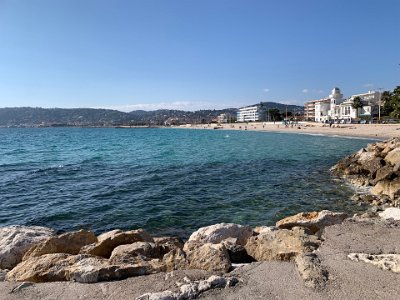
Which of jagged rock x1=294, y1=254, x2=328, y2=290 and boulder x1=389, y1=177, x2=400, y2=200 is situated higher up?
jagged rock x1=294, y1=254, x2=328, y2=290

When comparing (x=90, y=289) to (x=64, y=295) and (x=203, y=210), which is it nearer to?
(x=64, y=295)

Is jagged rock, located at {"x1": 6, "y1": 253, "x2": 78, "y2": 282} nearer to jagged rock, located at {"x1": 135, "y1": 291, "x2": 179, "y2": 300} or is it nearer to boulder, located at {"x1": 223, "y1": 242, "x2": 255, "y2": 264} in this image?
jagged rock, located at {"x1": 135, "y1": 291, "x2": 179, "y2": 300}

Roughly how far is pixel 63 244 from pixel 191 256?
350 centimetres

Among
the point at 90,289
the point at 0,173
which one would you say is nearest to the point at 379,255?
the point at 90,289

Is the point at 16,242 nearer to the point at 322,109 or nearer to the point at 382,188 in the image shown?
the point at 382,188

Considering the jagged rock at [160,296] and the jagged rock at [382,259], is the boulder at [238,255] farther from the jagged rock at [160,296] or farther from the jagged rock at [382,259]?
the jagged rock at [160,296]

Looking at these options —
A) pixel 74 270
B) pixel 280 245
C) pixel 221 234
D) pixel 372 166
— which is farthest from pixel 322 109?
pixel 74 270

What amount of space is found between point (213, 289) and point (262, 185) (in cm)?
1506

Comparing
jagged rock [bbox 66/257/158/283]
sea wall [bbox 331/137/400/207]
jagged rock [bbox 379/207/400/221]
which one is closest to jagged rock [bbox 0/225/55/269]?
jagged rock [bbox 66/257/158/283]

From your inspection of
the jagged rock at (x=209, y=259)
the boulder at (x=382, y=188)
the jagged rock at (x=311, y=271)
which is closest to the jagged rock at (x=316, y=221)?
the jagged rock at (x=311, y=271)

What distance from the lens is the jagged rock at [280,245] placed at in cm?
618

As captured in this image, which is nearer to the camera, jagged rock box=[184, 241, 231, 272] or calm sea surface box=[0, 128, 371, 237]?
jagged rock box=[184, 241, 231, 272]

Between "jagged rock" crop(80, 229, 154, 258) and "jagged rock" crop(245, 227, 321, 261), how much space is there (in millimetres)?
2820

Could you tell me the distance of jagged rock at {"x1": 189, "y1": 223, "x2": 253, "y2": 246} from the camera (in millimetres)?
8422
